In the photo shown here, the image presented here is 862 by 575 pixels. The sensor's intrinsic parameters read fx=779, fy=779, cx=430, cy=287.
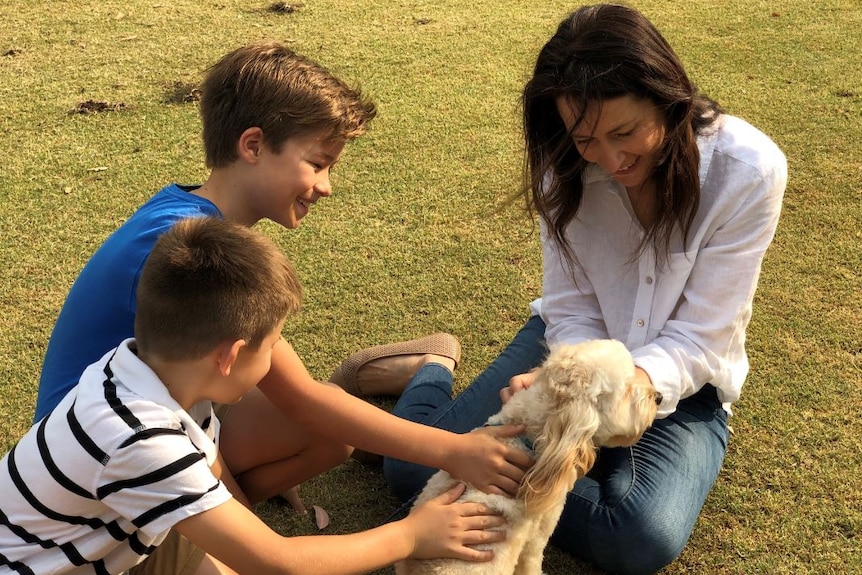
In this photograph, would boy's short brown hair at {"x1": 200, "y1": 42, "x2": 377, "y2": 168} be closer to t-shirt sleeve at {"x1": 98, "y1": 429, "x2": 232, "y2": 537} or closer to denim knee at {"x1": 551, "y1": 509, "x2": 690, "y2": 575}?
t-shirt sleeve at {"x1": 98, "y1": 429, "x2": 232, "y2": 537}

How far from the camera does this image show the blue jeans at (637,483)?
263cm

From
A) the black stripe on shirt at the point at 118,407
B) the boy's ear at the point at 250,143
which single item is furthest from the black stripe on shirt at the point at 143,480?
the boy's ear at the point at 250,143

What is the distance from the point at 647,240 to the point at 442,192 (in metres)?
2.30

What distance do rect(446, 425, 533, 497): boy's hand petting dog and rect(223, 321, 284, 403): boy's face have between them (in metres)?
0.71

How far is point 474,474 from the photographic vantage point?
235 cm

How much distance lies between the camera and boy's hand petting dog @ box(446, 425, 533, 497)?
2301 mm

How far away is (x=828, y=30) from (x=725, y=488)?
5499 millimetres

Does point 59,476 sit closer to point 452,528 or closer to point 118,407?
point 118,407

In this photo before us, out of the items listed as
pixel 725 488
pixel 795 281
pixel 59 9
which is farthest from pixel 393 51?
pixel 725 488

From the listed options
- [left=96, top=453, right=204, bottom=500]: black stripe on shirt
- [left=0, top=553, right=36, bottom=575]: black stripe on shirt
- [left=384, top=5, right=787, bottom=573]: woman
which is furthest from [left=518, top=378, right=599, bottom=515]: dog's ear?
[left=0, top=553, right=36, bottom=575]: black stripe on shirt

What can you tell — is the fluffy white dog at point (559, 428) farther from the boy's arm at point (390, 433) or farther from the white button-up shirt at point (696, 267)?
the white button-up shirt at point (696, 267)

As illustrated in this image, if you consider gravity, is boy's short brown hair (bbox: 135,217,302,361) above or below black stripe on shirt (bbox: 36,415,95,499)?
above

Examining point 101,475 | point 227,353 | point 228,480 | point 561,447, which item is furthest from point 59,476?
point 561,447

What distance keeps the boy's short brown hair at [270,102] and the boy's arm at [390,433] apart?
71cm
